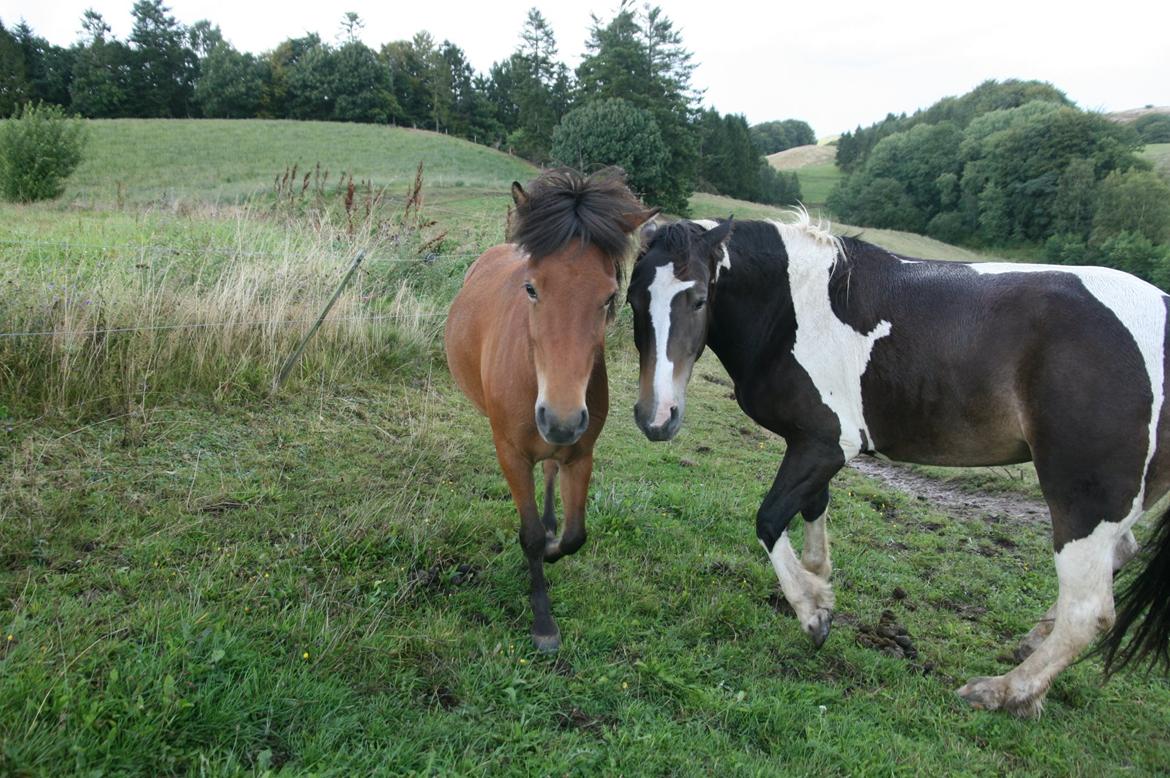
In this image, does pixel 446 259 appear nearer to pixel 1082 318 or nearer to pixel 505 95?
pixel 1082 318

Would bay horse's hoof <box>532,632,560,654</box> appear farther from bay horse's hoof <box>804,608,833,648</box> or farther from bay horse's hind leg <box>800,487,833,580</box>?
bay horse's hind leg <box>800,487,833,580</box>

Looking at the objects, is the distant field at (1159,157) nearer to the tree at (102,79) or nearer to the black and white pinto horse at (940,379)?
the black and white pinto horse at (940,379)

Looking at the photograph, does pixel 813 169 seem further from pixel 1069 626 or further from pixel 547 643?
pixel 547 643

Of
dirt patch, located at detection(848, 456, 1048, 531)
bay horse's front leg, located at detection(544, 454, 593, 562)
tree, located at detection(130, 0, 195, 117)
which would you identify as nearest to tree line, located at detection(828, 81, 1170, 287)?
dirt patch, located at detection(848, 456, 1048, 531)

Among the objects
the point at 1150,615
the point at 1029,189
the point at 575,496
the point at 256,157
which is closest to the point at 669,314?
the point at 575,496

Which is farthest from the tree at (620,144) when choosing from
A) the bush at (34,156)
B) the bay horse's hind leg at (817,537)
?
the bay horse's hind leg at (817,537)

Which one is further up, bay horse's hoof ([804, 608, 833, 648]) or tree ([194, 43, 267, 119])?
tree ([194, 43, 267, 119])

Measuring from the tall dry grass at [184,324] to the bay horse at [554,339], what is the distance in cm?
282

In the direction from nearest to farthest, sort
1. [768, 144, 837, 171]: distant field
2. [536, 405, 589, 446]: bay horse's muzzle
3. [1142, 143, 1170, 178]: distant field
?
[536, 405, 589, 446]: bay horse's muzzle < [1142, 143, 1170, 178]: distant field < [768, 144, 837, 171]: distant field

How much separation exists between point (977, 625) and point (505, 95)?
Answer: 2787 inches

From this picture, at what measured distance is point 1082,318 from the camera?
2889mm

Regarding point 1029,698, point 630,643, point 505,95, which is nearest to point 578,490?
point 630,643

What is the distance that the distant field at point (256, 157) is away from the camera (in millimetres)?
25305

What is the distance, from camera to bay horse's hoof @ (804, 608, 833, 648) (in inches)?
126
